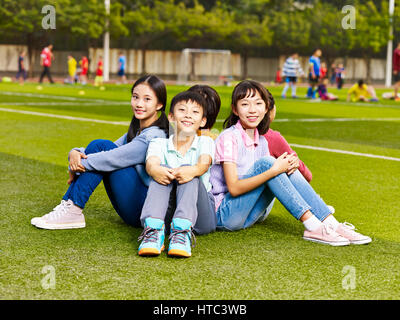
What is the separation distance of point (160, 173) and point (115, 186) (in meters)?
0.53

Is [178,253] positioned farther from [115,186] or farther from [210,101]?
[210,101]

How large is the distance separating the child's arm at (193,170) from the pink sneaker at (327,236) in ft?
2.88

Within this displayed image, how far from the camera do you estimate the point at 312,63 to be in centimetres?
2627

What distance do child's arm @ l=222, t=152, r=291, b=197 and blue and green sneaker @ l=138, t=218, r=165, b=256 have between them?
0.63 metres

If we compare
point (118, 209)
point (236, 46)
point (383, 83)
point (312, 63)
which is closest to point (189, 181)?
point (118, 209)

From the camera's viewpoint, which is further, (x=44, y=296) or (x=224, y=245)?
(x=224, y=245)

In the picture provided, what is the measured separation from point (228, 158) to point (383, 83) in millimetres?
53660

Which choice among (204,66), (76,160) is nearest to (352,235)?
(76,160)

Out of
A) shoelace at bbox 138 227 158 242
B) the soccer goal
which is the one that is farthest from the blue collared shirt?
the soccer goal

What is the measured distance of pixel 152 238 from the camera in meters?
4.76

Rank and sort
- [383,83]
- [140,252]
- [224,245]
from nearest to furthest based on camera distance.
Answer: [140,252]
[224,245]
[383,83]

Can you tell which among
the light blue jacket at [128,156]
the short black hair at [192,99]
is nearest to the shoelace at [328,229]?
the short black hair at [192,99]

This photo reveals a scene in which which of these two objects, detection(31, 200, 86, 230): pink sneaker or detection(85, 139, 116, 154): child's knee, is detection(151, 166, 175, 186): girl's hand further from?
detection(31, 200, 86, 230): pink sneaker
